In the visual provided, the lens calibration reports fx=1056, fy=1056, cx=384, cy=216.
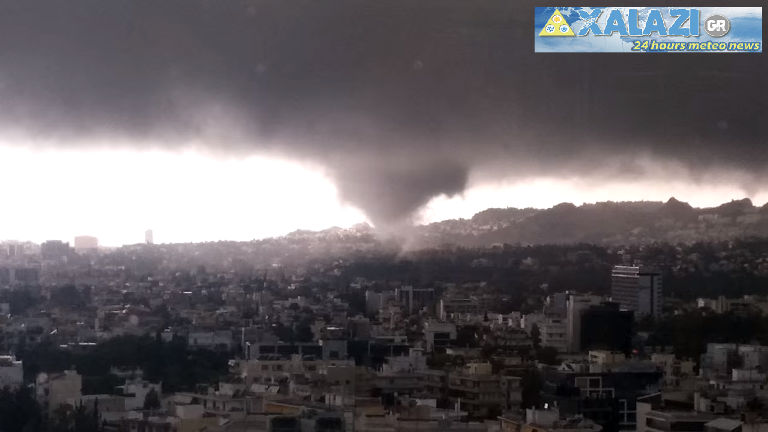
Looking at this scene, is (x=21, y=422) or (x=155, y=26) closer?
(x=21, y=422)

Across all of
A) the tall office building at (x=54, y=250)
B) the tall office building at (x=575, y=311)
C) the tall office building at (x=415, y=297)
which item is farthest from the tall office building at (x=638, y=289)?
the tall office building at (x=54, y=250)

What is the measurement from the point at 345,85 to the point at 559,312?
5.47ft

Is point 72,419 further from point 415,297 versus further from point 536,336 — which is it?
point 536,336

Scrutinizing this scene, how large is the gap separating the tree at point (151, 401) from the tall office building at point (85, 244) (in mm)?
1018

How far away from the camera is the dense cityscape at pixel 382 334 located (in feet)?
16.9

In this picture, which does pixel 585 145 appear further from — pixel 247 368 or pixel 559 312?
pixel 247 368

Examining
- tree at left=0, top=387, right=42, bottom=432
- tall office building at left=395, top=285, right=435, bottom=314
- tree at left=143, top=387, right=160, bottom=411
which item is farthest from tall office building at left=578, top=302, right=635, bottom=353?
Answer: tree at left=0, top=387, right=42, bottom=432

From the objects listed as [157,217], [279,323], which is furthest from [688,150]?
Answer: [157,217]

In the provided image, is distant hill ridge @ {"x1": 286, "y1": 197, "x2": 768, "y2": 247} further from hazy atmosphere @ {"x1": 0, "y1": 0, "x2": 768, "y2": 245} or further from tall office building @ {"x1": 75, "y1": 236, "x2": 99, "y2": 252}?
tall office building @ {"x1": 75, "y1": 236, "x2": 99, "y2": 252}

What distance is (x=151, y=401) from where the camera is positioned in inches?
207

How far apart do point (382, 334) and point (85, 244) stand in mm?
1755

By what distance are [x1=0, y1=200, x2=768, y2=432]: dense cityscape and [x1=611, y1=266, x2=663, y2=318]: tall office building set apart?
1cm

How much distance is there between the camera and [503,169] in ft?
18.3

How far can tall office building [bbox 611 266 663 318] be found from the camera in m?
5.49
